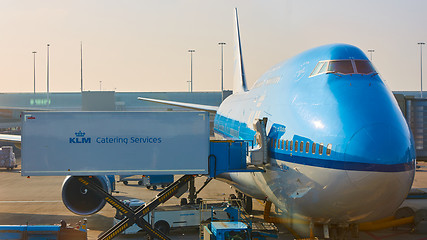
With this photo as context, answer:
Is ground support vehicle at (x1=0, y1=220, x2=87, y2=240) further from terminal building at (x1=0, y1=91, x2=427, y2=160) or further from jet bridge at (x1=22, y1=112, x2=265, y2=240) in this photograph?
terminal building at (x1=0, y1=91, x2=427, y2=160)

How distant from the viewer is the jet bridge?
632 inches

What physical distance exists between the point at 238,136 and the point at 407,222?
8.78m

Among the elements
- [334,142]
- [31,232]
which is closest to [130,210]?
[31,232]

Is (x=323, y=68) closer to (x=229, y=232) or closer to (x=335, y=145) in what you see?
(x=335, y=145)

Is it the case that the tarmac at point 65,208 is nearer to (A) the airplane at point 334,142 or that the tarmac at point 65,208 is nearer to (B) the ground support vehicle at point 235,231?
(B) the ground support vehicle at point 235,231

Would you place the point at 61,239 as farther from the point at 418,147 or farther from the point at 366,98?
the point at 418,147

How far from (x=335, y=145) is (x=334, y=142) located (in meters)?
0.09

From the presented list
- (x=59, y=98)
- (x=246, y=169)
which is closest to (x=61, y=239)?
(x=246, y=169)

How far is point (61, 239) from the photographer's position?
1805 centimetres

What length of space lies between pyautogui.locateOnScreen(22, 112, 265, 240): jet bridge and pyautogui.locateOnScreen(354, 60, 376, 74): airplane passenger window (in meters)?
4.54

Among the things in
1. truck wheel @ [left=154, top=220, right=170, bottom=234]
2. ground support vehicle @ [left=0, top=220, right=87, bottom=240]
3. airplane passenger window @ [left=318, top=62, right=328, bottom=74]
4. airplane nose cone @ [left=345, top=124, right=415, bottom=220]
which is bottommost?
truck wheel @ [left=154, top=220, right=170, bottom=234]

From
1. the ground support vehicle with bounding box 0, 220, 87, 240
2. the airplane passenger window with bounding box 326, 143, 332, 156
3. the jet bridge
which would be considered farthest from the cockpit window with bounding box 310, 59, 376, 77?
the ground support vehicle with bounding box 0, 220, 87, 240

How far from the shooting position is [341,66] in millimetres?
14094

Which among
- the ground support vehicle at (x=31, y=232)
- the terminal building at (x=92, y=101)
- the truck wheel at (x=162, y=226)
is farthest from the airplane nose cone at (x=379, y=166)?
the terminal building at (x=92, y=101)
